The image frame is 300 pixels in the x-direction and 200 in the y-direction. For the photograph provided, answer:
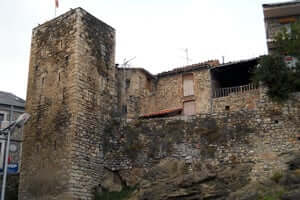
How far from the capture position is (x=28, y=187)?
17.5m

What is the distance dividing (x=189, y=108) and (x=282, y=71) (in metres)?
8.24

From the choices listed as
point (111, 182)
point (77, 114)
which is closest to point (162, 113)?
point (111, 182)

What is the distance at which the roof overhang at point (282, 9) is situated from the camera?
857 inches

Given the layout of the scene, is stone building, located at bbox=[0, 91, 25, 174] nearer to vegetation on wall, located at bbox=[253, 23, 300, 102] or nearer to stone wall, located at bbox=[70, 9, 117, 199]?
stone wall, located at bbox=[70, 9, 117, 199]

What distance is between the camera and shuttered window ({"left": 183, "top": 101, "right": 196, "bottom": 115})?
79.1 ft

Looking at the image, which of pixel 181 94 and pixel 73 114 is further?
pixel 181 94

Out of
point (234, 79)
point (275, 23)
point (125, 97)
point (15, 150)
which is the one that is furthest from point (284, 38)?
point (15, 150)

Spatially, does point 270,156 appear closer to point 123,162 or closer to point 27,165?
point 123,162

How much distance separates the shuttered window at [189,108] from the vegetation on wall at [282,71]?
6.75 meters

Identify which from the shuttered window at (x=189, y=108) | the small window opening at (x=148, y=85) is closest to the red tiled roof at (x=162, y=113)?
the shuttered window at (x=189, y=108)

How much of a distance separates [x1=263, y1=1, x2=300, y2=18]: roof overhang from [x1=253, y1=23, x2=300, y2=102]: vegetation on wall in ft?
14.1

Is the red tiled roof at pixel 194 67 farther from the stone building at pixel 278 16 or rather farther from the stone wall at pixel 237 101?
the stone building at pixel 278 16

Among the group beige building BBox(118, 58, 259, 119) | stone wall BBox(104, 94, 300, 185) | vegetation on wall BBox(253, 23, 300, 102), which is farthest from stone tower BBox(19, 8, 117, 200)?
vegetation on wall BBox(253, 23, 300, 102)

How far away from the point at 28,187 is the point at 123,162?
414 cm
